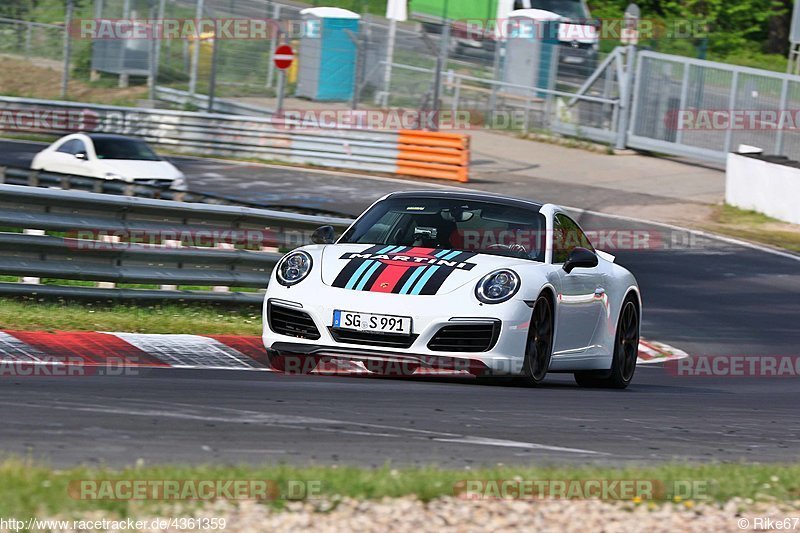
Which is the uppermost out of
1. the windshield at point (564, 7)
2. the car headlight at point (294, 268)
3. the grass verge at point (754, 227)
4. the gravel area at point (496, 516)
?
the windshield at point (564, 7)

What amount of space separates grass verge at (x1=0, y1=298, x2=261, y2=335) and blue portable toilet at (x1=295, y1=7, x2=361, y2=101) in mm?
20497

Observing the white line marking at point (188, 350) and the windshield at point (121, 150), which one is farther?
the windshield at point (121, 150)

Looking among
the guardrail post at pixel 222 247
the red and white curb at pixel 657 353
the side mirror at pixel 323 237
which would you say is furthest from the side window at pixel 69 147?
the side mirror at pixel 323 237

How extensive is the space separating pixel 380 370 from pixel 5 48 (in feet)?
90.7

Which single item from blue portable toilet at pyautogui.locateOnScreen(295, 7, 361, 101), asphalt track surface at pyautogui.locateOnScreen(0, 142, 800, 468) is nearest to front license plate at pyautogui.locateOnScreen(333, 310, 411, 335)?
asphalt track surface at pyautogui.locateOnScreen(0, 142, 800, 468)

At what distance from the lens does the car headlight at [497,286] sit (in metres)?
8.43

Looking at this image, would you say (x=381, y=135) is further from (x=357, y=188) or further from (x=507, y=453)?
(x=507, y=453)

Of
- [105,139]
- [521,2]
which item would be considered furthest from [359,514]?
[521,2]

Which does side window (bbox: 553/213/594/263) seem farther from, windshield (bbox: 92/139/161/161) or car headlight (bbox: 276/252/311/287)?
windshield (bbox: 92/139/161/161)

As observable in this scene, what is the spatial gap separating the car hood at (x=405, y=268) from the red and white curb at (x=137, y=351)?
1.01 metres

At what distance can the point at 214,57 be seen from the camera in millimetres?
32062

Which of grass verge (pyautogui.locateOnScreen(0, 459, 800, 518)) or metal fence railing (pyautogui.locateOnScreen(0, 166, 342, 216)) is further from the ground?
grass verge (pyautogui.locateOnScreen(0, 459, 800, 518))

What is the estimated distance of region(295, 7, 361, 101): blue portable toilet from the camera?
3238cm

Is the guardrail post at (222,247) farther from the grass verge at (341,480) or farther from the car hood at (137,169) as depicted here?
the car hood at (137,169)
